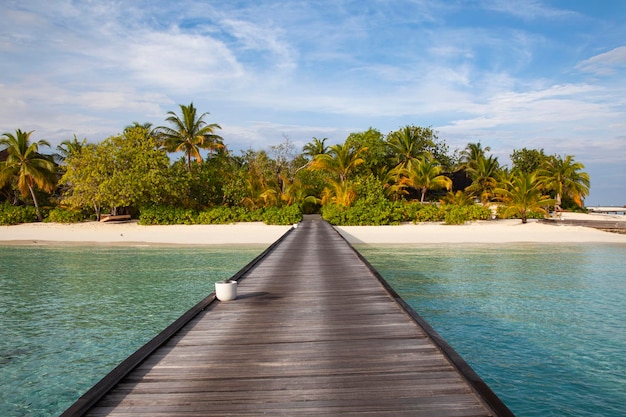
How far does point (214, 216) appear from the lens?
2539 centimetres

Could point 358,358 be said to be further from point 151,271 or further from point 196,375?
point 151,271

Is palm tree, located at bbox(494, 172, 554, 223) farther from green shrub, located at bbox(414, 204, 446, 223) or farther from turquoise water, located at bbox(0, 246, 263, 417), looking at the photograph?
turquoise water, located at bbox(0, 246, 263, 417)

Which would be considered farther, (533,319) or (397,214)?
(397,214)

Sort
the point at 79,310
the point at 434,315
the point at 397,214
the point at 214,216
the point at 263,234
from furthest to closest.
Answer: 1. the point at 397,214
2. the point at 214,216
3. the point at 263,234
4. the point at 79,310
5. the point at 434,315

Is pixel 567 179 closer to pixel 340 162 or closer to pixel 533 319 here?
pixel 340 162

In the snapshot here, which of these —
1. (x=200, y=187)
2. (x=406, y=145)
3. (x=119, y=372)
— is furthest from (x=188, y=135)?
(x=119, y=372)

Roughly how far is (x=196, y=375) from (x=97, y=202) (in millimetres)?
26038

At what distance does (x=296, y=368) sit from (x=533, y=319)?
5.44 m

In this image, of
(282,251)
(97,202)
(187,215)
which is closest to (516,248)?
(282,251)

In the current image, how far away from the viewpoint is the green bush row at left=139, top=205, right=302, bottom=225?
25062mm

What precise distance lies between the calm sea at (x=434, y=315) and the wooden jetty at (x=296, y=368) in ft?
4.62

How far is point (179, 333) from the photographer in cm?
450

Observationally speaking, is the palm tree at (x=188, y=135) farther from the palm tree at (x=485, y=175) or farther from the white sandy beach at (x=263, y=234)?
the palm tree at (x=485, y=175)

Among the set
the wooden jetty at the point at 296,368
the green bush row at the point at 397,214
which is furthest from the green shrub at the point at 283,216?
the wooden jetty at the point at 296,368
